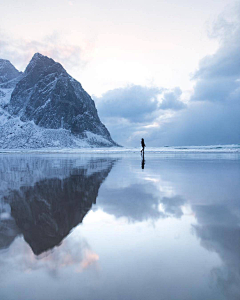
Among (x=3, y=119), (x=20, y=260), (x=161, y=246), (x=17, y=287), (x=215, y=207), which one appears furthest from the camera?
(x=3, y=119)

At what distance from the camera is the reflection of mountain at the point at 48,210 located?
13.2 ft

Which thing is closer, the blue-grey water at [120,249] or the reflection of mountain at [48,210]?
the blue-grey water at [120,249]

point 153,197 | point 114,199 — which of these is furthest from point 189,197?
point 114,199

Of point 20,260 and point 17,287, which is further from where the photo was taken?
point 20,260

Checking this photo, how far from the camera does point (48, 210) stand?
562cm

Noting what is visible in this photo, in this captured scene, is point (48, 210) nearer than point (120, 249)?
No

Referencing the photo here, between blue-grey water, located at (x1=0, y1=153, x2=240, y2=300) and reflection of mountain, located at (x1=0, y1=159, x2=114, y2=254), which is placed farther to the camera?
reflection of mountain, located at (x1=0, y1=159, x2=114, y2=254)

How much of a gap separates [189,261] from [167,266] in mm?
350

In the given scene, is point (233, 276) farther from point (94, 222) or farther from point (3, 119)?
point (3, 119)

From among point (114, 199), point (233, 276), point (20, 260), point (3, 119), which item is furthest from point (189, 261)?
point (3, 119)

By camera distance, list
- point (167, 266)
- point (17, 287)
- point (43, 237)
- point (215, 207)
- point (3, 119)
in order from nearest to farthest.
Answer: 1. point (17, 287)
2. point (167, 266)
3. point (43, 237)
4. point (215, 207)
5. point (3, 119)

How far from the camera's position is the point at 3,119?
607 feet

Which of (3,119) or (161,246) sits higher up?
(3,119)

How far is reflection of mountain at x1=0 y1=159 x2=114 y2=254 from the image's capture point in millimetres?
4015
